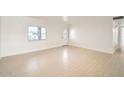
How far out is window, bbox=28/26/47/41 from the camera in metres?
2.21

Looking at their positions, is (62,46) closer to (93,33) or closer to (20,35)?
(93,33)

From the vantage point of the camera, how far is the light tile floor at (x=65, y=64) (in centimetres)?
206

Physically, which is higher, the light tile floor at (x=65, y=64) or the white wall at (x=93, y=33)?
the white wall at (x=93, y=33)

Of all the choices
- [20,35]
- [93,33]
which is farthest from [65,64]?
[20,35]

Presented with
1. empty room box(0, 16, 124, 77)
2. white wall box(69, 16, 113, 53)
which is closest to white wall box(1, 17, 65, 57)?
A: empty room box(0, 16, 124, 77)

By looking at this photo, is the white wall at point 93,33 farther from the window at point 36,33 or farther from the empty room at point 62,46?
the window at point 36,33

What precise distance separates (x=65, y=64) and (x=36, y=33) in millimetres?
740

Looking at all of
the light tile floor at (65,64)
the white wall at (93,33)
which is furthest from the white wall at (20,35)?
the white wall at (93,33)

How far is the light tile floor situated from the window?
0.28 metres

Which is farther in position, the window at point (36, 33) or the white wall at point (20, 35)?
the window at point (36, 33)

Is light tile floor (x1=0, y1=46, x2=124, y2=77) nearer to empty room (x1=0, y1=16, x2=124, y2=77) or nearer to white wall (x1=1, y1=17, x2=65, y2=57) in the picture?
empty room (x1=0, y1=16, x2=124, y2=77)

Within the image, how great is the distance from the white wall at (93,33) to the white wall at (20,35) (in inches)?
9.2

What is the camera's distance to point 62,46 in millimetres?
2273
